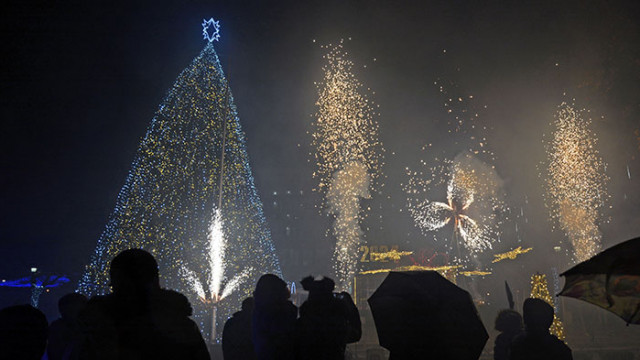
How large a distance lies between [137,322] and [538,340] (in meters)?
3.39

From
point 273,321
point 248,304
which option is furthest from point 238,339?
point 273,321

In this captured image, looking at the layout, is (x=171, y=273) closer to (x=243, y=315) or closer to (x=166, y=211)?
Result: (x=166, y=211)

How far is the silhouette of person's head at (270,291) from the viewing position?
12.0ft

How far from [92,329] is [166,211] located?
2450cm

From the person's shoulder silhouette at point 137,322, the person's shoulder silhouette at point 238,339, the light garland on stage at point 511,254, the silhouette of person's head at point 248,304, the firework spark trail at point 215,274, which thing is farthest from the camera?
the light garland on stage at point 511,254

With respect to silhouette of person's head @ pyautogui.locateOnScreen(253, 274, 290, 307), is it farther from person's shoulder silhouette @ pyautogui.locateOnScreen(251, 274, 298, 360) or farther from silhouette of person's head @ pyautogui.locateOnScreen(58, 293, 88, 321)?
silhouette of person's head @ pyautogui.locateOnScreen(58, 293, 88, 321)

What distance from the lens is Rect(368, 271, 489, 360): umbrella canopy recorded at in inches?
127

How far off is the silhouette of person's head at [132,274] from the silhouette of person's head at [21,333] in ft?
2.63

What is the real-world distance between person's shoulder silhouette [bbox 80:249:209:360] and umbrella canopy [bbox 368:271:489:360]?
1.84 m

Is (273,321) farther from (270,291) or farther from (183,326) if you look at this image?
(183,326)

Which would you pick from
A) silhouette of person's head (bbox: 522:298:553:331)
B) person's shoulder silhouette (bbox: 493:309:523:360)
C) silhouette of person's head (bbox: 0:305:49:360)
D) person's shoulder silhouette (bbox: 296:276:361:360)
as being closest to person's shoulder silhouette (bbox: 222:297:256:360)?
person's shoulder silhouette (bbox: 296:276:361:360)

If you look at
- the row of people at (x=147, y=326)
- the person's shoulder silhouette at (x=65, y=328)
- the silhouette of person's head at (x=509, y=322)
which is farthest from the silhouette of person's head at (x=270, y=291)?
the silhouette of person's head at (x=509, y=322)

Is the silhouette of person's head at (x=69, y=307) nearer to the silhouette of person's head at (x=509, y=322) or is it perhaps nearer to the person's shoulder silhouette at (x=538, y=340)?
the person's shoulder silhouette at (x=538, y=340)

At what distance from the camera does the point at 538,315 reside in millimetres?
3617
